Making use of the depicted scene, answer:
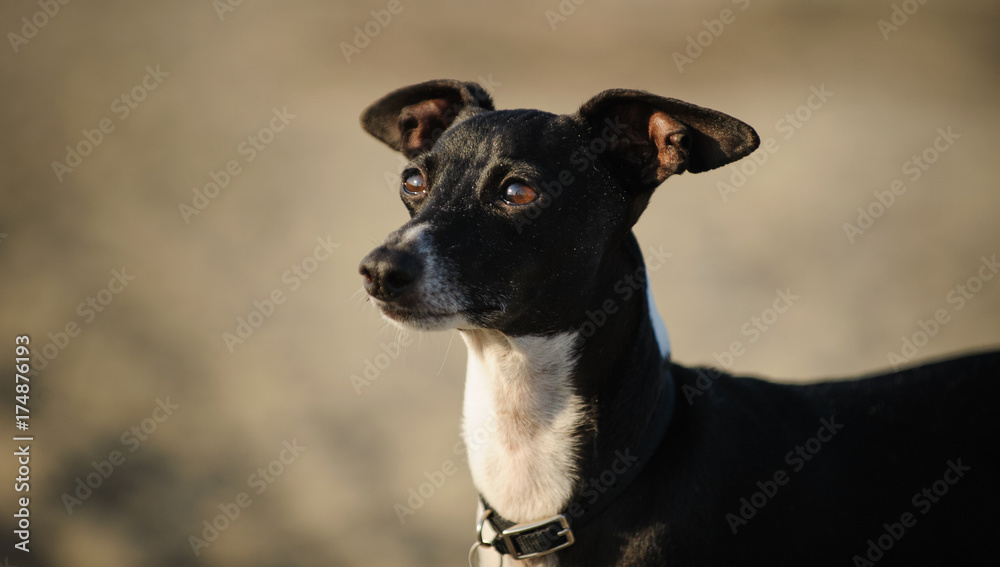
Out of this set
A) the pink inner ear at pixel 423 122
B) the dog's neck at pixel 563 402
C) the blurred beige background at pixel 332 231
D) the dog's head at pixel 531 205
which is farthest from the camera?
the blurred beige background at pixel 332 231

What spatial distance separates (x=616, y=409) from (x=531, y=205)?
0.91m

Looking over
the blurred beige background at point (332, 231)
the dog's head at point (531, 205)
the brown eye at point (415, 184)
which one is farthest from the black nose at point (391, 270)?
the blurred beige background at point (332, 231)

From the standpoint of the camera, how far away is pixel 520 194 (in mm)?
3178

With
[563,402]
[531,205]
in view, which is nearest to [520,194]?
[531,205]

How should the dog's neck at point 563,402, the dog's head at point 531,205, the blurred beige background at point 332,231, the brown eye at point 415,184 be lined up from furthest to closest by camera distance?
1. the blurred beige background at point 332,231
2. the brown eye at point 415,184
3. the dog's neck at point 563,402
4. the dog's head at point 531,205

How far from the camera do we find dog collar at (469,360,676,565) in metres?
3.03

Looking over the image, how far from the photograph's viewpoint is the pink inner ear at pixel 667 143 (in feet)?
10.5

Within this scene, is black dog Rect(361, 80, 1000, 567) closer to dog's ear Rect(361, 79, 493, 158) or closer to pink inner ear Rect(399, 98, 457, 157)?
dog's ear Rect(361, 79, 493, 158)

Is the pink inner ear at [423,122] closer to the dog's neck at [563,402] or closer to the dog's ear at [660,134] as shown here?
the dog's ear at [660,134]

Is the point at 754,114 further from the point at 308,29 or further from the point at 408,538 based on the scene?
the point at 408,538

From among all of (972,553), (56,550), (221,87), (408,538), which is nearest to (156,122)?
(221,87)

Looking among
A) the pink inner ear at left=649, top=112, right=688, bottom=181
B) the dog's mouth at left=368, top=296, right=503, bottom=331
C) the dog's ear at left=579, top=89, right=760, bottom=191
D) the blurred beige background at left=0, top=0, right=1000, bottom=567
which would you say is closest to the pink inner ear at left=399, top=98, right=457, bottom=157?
the dog's ear at left=579, top=89, right=760, bottom=191

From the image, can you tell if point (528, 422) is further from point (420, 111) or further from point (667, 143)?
point (420, 111)

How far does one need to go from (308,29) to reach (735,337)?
9.81 m
